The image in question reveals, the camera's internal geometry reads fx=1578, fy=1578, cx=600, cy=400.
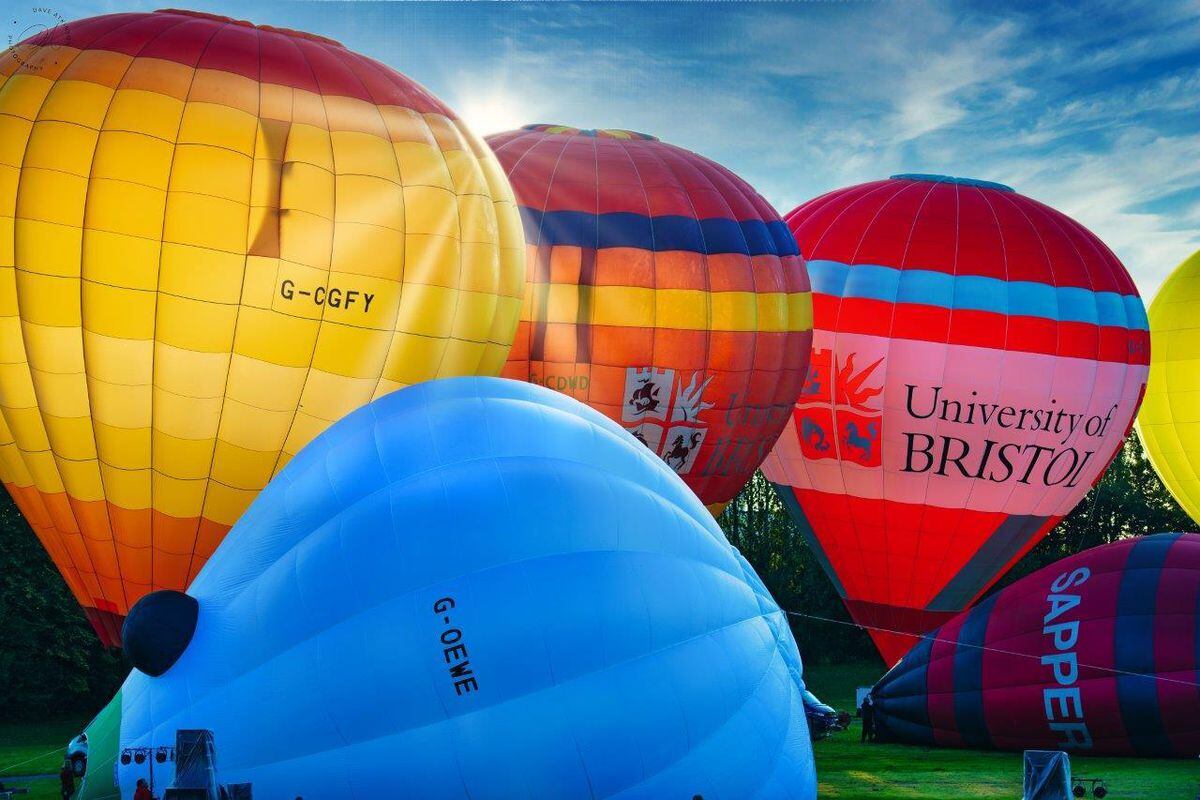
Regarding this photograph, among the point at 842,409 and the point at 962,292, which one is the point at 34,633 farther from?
the point at 962,292

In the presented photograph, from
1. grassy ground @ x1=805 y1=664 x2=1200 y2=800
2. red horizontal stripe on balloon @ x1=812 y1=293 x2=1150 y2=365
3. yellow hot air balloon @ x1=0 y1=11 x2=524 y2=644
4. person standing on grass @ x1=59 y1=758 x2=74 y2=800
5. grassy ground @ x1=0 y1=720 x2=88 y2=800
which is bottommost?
grassy ground @ x1=805 y1=664 x2=1200 y2=800

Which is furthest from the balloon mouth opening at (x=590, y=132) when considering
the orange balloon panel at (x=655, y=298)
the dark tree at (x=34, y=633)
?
the dark tree at (x=34, y=633)

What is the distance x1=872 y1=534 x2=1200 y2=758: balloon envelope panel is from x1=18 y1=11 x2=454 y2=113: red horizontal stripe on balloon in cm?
571

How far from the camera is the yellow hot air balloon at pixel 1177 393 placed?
64.9 ft

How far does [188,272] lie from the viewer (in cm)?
938

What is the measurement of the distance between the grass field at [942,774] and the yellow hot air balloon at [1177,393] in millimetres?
8499

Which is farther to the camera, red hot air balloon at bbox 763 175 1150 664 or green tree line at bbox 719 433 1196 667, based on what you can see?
green tree line at bbox 719 433 1196 667

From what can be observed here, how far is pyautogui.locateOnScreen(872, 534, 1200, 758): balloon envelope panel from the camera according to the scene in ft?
36.0

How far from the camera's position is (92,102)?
950 centimetres

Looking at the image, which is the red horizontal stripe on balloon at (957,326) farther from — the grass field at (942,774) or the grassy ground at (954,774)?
the grassy ground at (954,774)

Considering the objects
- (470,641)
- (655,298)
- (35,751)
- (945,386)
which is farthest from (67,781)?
(945,386)

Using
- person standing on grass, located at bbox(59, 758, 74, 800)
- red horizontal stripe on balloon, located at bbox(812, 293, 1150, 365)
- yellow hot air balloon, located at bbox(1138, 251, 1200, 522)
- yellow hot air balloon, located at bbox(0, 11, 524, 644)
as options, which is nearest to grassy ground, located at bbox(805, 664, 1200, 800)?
yellow hot air balloon, located at bbox(0, 11, 524, 644)

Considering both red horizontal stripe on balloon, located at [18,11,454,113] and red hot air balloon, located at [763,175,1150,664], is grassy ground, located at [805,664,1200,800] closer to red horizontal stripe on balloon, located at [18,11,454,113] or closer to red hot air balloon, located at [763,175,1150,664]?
red hot air balloon, located at [763,175,1150,664]

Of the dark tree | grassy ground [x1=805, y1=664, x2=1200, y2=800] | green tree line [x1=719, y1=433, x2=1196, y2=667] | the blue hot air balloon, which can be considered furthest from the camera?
green tree line [x1=719, y1=433, x2=1196, y2=667]
